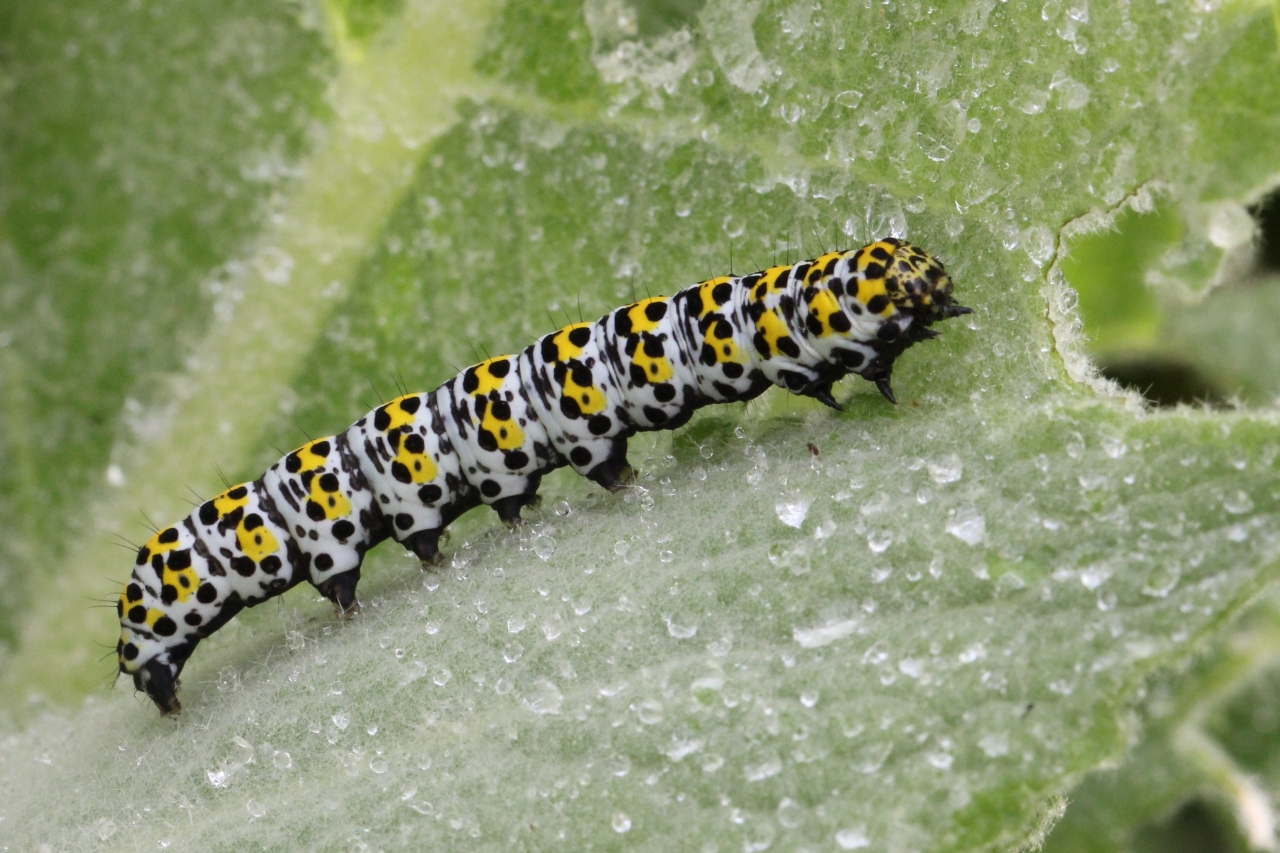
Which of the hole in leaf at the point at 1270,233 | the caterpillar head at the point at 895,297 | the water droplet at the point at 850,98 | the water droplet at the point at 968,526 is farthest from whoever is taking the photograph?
the hole in leaf at the point at 1270,233

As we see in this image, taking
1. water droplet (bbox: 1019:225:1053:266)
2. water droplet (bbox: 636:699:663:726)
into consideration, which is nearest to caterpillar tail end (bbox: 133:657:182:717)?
water droplet (bbox: 636:699:663:726)

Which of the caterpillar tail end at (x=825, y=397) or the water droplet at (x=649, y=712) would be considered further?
the caterpillar tail end at (x=825, y=397)

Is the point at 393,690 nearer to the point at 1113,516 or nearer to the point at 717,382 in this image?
the point at 717,382

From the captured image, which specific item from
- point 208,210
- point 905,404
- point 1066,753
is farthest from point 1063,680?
point 208,210

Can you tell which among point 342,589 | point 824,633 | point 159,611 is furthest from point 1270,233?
point 159,611

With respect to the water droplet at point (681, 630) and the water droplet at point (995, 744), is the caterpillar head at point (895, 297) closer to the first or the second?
the water droplet at point (681, 630)

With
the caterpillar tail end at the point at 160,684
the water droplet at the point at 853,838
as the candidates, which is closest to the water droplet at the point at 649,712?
the water droplet at the point at 853,838
